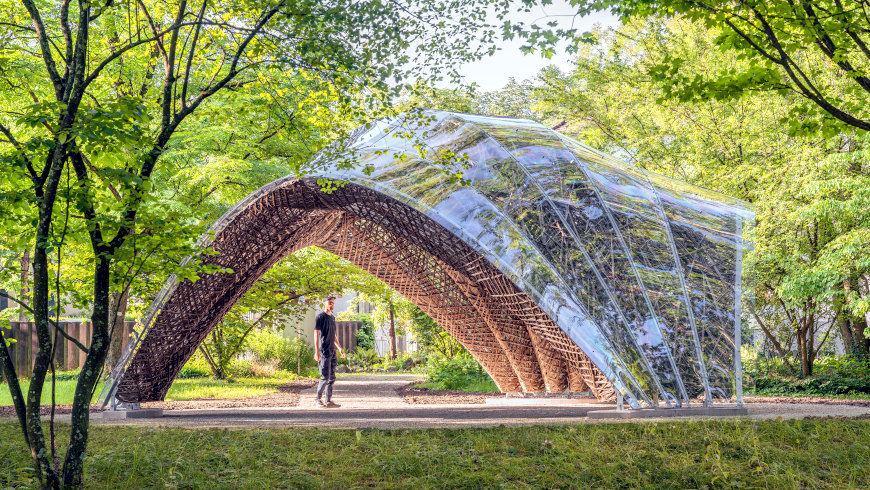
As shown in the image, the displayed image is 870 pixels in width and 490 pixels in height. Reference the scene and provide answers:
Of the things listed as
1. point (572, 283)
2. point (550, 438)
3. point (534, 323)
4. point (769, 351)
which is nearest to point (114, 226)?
point (550, 438)

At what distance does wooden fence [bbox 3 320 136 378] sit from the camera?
16.5 metres

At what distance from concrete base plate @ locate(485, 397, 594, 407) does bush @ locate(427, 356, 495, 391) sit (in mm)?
4339

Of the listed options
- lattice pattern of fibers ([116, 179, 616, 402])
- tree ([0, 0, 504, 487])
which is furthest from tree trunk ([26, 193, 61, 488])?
lattice pattern of fibers ([116, 179, 616, 402])

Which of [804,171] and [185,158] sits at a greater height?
[185,158]

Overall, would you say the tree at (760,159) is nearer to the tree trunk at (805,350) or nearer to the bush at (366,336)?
the tree trunk at (805,350)

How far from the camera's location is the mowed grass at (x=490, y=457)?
4.70m

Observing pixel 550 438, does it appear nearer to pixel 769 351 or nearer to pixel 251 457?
pixel 251 457

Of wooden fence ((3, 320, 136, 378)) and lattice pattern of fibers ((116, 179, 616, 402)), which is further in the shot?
wooden fence ((3, 320, 136, 378))

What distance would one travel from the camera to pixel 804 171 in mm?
12828

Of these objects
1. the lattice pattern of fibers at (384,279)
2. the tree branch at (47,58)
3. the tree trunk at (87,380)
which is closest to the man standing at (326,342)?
the lattice pattern of fibers at (384,279)

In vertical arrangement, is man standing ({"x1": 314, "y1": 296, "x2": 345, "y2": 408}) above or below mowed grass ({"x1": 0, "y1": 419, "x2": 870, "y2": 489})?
above

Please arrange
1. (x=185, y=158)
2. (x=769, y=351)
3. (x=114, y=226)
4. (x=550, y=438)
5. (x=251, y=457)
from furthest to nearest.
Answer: (x=769, y=351), (x=185, y=158), (x=550, y=438), (x=251, y=457), (x=114, y=226)

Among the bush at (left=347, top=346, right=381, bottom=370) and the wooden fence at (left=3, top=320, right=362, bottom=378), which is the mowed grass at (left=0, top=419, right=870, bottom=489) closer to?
the wooden fence at (left=3, top=320, right=362, bottom=378)

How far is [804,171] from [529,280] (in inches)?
316
